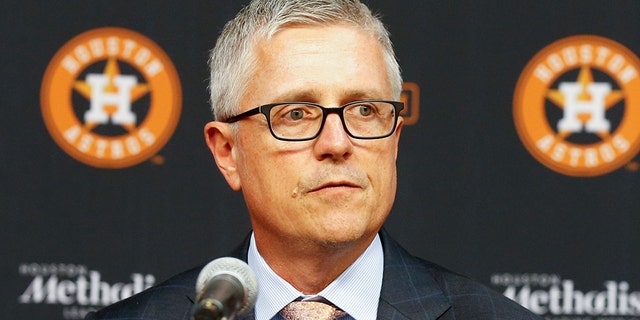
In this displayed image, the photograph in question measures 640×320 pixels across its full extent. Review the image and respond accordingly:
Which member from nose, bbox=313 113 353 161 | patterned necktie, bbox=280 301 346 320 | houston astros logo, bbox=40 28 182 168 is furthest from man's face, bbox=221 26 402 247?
houston astros logo, bbox=40 28 182 168

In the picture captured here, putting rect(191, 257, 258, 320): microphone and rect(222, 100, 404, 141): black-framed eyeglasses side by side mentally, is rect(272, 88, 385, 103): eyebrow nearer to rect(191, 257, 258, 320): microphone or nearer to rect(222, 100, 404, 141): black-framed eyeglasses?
rect(222, 100, 404, 141): black-framed eyeglasses

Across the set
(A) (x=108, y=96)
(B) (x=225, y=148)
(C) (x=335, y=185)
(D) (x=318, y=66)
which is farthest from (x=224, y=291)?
(A) (x=108, y=96)

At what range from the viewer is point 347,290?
183 cm

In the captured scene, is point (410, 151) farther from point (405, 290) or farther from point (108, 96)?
point (405, 290)

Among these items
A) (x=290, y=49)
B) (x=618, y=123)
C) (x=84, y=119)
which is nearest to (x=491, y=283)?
(x=618, y=123)

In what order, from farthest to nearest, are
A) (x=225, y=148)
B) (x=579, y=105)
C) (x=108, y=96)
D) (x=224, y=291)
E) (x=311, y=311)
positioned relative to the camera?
(x=108, y=96)
(x=579, y=105)
(x=225, y=148)
(x=311, y=311)
(x=224, y=291)

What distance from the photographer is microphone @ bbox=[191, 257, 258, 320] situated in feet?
4.03

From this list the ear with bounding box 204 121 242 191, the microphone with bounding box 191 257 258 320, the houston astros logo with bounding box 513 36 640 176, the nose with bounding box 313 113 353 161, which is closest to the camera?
the microphone with bounding box 191 257 258 320

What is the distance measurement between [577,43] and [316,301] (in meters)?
1.65

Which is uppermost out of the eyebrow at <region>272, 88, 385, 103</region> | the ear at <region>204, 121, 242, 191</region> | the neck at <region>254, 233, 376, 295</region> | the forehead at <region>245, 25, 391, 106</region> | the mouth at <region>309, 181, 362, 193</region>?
the forehead at <region>245, 25, 391, 106</region>

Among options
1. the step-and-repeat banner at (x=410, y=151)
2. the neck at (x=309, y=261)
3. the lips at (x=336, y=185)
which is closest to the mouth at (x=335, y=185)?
the lips at (x=336, y=185)

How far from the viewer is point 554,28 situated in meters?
3.15

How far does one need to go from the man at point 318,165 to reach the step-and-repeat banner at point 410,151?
1228 millimetres

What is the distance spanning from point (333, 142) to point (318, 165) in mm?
48
